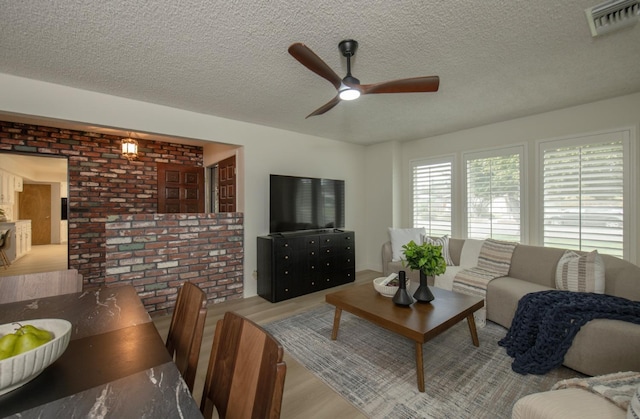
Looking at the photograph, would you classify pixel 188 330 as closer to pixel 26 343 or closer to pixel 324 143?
pixel 26 343

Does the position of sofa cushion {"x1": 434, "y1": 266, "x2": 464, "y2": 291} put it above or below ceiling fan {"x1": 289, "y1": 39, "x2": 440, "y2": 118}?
below

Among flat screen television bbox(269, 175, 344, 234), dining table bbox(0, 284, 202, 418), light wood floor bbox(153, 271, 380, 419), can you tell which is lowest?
light wood floor bbox(153, 271, 380, 419)

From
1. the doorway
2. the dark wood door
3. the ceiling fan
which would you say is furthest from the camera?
the doorway

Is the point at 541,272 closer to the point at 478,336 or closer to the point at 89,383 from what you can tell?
the point at 478,336

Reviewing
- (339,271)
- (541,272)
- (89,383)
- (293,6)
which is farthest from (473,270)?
(89,383)

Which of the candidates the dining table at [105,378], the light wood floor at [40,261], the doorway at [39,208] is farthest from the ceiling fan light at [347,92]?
the doorway at [39,208]

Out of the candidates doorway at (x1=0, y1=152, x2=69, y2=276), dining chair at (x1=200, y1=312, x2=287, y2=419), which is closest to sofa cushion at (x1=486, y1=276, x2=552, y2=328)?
dining chair at (x1=200, y1=312, x2=287, y2=419)

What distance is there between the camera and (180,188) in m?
4.85

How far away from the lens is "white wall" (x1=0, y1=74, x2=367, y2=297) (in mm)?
2537

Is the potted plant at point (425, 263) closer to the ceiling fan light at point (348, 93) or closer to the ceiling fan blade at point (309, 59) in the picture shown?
the ceiling fan light at point (348, 93)

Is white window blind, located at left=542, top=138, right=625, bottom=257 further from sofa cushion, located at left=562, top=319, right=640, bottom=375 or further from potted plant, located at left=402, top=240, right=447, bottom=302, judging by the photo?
potted plant, located at left=402, top=240, right=447, bottom=302

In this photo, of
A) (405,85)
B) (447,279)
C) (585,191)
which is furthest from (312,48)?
(585,191)

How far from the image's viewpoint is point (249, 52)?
2043 millimetres

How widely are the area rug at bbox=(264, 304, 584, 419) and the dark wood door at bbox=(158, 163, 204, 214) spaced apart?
118 inches
